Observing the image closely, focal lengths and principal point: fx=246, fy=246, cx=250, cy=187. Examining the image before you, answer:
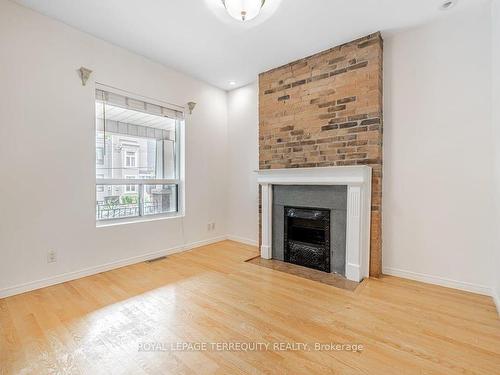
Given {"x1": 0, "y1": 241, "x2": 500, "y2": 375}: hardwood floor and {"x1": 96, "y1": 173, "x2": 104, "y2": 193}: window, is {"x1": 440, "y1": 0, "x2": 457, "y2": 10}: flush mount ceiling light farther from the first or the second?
{"x1": 96, "y1": 173, "x2": 104, "y2": 193}: window

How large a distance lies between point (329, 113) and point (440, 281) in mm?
2178

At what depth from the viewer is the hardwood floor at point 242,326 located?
4.79 feet

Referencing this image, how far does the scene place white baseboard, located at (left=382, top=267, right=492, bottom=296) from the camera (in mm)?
2336

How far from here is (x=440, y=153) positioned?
2.50 metres

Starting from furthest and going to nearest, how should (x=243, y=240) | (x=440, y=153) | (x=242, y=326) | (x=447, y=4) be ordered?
(x=243, y=240), (x=440, y=153), (x=447, y=4), (x=242, y=326)

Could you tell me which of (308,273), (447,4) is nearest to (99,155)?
(308,273)

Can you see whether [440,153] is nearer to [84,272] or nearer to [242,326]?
[242,326]

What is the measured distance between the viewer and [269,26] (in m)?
2.59

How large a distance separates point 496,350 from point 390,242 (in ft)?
4.23

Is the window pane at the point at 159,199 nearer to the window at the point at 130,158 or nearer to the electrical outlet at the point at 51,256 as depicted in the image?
the window at the point at 130,158

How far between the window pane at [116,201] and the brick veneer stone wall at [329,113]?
6.18ft

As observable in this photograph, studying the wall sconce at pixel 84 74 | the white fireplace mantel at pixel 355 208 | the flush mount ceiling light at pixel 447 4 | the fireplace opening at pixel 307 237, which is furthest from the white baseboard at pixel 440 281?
the wall sconce at pixel 84 74

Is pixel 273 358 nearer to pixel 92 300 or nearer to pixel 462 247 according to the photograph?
pixel 92 300

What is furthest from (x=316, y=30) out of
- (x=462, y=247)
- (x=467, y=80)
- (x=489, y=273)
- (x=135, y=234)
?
(x=135, y=234)
